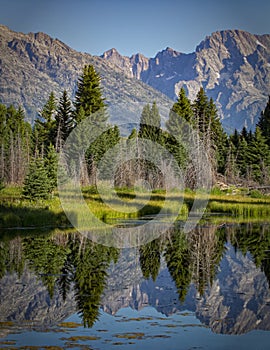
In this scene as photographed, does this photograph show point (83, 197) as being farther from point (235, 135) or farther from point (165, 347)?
point (235, 135)

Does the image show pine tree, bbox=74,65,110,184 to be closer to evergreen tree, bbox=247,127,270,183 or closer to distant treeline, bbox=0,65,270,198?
distant treeline, bbox=0,65,270,198

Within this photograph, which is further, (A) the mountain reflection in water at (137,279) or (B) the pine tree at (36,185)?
(B) the pine tree at (36,185)

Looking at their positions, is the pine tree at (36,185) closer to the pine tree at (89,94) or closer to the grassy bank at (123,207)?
the grassy bank at (123,207)

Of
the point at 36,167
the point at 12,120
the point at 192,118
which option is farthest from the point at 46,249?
the point at 12,120

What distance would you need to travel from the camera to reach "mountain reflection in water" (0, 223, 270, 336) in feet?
47.4

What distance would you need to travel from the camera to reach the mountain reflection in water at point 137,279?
14438 mm

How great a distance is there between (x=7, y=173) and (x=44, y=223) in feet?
142

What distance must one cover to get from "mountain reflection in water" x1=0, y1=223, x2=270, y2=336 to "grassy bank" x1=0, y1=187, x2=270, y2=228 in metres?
3.97

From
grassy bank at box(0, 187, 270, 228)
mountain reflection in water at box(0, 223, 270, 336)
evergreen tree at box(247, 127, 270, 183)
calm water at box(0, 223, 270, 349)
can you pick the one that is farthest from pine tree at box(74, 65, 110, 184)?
calm water at box(0, 223, 270, 349)

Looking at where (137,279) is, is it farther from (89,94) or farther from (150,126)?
(150,126)

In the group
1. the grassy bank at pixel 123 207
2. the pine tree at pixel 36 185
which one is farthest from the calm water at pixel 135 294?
the pine tree at pixel 36 185

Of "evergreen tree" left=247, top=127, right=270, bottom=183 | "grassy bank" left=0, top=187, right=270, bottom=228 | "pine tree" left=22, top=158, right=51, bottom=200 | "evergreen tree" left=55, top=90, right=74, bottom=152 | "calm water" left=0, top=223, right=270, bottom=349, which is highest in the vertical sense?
"evergreen tree" left=55, top=90, right=74, bottom=152

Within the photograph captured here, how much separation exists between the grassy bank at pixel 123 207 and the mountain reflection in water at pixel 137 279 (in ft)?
13.0

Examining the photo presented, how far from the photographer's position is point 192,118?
2707 inches
